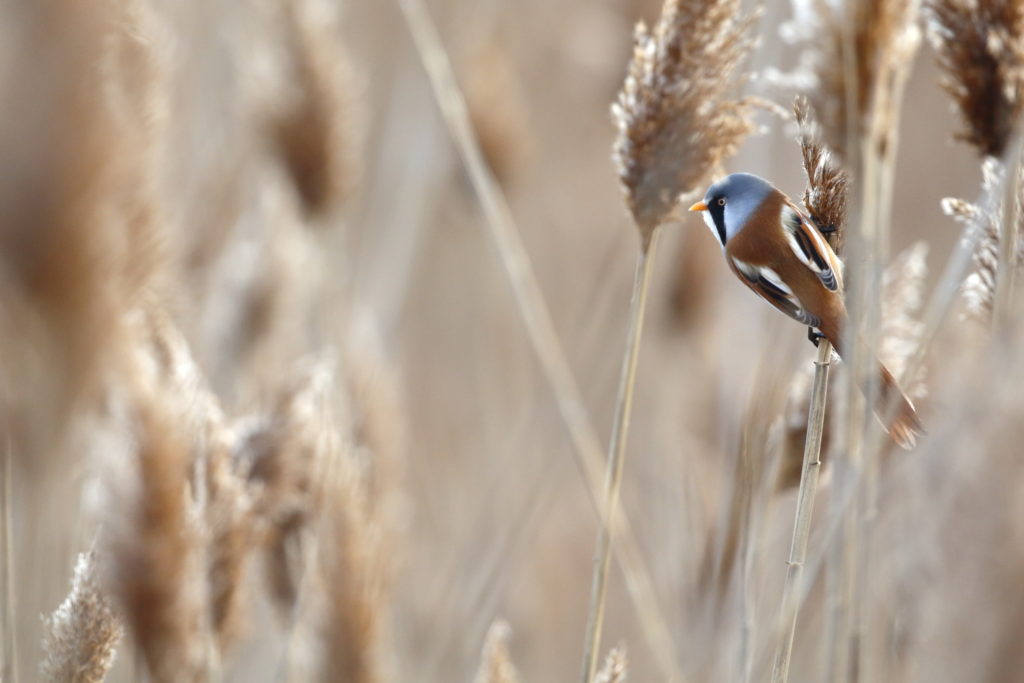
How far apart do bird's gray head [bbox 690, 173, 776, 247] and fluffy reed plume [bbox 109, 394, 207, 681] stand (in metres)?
0.44

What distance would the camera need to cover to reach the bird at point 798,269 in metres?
0.70

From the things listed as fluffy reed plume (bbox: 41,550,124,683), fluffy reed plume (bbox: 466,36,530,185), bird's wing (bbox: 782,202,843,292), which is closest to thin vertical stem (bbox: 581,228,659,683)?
bird's wing (bbox: 782,202,843,292)

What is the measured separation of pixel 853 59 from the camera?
0.62 meters

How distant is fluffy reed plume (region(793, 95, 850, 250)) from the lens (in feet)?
2.29

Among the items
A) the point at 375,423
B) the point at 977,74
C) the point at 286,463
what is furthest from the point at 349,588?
the point at 977,74

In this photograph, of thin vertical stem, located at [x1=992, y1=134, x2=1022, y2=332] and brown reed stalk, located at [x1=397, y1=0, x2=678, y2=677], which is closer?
thin vertical stem, located at [x1=992, y1=134, x2=1022, y2=332]

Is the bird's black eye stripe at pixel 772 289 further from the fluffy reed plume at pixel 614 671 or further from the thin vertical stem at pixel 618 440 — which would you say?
the fluffy reed plume at pixel 614 671

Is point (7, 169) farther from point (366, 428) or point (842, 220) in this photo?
point (366, 428)

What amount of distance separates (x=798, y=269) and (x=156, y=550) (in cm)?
49

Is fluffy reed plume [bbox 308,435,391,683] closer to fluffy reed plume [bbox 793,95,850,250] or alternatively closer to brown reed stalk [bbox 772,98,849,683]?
brown reed stalk [bbox 772,98,849,683]

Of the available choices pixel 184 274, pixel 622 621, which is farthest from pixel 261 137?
pixel 622 621

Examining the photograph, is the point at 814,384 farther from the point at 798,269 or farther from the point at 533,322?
the point at 533,322

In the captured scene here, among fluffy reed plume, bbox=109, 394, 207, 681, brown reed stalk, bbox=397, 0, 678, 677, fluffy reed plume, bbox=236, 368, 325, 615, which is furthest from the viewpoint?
fluffy reed plume, bbox=236, 368, 325, 615

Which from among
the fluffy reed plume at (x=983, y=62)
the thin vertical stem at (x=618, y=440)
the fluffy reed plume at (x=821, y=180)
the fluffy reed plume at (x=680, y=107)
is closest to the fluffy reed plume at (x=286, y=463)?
the thin vertical stem at (x=618, y=440)
